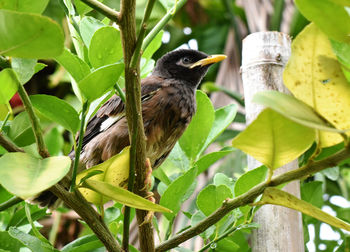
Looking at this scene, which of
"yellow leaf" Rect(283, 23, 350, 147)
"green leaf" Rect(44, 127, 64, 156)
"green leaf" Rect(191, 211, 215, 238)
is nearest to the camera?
"yellow leaf" Rect(283, 23, 350, 147)

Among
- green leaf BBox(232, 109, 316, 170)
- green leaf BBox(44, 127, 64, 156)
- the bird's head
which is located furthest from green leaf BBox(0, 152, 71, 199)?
the bird's head

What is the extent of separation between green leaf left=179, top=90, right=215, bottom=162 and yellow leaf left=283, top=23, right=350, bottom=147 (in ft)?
2.11

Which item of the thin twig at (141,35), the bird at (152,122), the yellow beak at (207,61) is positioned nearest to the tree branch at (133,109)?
the thin twig at (141,35)

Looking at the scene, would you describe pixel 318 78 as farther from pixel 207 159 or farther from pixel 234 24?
pixel 234 24

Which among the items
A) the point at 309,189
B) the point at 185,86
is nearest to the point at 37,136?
the point at 309,189

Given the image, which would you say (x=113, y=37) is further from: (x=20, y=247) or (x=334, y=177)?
(x=334, y=177)

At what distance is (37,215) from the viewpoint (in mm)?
1307

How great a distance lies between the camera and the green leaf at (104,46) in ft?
3.21

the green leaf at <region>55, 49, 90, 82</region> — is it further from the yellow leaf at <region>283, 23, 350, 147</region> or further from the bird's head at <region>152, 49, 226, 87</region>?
the bird's head at <region>152, 49, 226, 87</region>

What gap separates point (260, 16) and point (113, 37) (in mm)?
2864

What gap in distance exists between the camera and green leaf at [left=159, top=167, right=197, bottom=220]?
1176mm

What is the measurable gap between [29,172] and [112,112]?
1.47 meters

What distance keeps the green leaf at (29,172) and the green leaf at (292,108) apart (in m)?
0.30

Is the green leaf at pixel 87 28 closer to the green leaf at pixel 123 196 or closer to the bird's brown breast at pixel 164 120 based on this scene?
the green leaf at pixel 123 196
